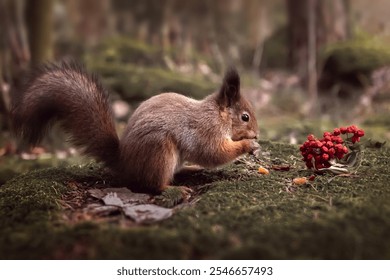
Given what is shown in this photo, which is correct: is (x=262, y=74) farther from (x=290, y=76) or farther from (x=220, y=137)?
(x=220, y=137)

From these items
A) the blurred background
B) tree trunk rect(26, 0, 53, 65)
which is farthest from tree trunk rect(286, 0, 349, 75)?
tree trunk rect(26, 0, 53, 65)

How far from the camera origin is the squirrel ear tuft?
3231 millimetres

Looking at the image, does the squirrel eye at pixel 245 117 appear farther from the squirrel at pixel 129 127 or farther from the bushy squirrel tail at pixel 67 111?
the bushy squirrel tail at pixel 67 111

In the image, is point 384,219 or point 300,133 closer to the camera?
point 384,219

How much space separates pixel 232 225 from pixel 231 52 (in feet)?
36.3

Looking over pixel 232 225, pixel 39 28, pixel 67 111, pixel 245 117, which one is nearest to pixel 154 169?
pixel 67 111

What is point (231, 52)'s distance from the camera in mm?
12734

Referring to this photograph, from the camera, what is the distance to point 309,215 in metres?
2.21

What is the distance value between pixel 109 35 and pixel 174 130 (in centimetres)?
1176

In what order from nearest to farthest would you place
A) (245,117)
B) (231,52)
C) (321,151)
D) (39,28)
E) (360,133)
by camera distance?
(321,151), (360,133), (245,117), (39,28), (231,52)

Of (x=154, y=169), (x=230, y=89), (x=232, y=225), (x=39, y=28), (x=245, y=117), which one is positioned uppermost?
(x=39, y=28)

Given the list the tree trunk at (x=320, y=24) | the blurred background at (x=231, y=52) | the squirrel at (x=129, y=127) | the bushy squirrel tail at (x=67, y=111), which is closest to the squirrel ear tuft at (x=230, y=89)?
the squirrel at (x=129, y=127)

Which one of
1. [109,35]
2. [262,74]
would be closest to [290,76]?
[262,74]

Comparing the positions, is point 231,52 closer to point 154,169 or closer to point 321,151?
point 321,151
